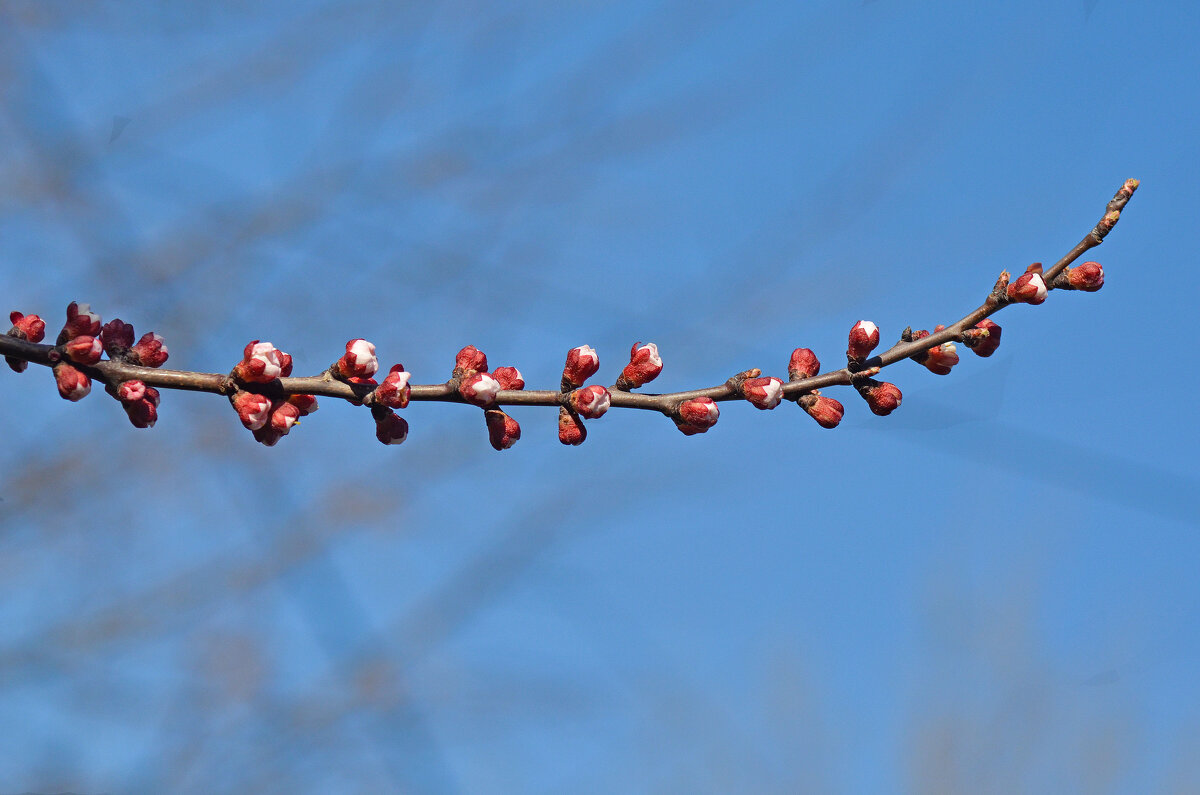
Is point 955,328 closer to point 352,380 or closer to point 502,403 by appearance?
point 502,403

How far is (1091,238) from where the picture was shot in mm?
2682

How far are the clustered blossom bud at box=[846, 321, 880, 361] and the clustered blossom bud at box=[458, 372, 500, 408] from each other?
0.90 m

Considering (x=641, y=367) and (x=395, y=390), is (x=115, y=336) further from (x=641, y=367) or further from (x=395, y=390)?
(x=641, y=367)

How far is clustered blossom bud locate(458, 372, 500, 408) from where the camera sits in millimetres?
2635

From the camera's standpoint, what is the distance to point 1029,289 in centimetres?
271

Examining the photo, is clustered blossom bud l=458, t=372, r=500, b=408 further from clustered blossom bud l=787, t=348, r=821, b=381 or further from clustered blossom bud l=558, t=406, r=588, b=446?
clustered blossom bud l=787, t=348, r=821, b=381

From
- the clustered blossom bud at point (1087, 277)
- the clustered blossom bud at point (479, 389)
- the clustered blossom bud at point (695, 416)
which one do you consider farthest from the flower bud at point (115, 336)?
the clustered blossom bud at point (1087, 277)

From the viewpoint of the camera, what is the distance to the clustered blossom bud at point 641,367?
291cm

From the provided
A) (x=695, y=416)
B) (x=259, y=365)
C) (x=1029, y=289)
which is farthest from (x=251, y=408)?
(x=1029, y=289)

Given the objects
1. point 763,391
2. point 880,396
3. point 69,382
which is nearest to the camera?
point 69,382

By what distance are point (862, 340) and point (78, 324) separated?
187 cm

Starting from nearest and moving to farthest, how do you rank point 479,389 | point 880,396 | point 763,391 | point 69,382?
1. point 69,382
2. point 479,389
3. point 763,391
4. point 880,396

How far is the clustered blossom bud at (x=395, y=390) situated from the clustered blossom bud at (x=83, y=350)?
0.64 meters

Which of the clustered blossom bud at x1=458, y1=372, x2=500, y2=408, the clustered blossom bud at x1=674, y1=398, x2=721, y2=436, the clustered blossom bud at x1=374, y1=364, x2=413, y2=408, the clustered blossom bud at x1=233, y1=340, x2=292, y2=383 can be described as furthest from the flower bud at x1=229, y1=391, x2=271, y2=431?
the clustered blossom bud at x1=674, y1=398, x2=721, y2=436
